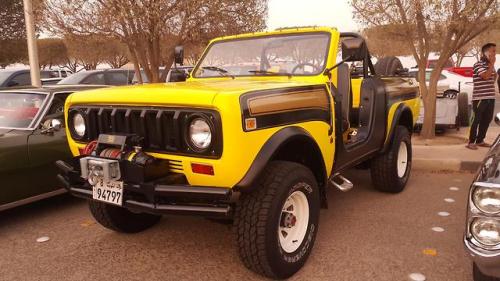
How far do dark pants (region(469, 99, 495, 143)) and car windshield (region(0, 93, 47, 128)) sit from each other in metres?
6.14

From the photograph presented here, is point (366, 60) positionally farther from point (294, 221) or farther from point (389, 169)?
point (294, 221)

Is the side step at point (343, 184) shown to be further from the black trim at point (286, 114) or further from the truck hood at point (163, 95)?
the truck hood at point (163, 95)

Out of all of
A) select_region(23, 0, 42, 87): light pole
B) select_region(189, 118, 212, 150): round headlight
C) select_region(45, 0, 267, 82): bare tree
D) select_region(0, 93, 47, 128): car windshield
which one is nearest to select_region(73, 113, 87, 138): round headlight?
select_region(189, 118, 212, 150): round headlight

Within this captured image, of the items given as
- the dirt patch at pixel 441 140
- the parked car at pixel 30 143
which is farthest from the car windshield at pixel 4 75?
the dirt patch at pixel 441 140

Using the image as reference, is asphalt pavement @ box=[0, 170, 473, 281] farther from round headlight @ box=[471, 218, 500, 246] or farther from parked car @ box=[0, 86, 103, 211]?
round headlight @ box=[471, 218, 500, 246]

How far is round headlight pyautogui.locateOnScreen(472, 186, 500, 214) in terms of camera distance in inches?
91.7

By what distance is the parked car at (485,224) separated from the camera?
7.52 ft

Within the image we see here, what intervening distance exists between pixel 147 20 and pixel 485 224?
621 centimetres

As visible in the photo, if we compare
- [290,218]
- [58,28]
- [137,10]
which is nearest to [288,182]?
[290,218]

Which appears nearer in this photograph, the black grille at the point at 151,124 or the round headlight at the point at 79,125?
the black grille at the point at 151,124

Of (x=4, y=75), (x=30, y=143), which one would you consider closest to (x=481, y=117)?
(x=30, y=143)

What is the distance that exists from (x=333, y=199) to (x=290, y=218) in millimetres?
1887

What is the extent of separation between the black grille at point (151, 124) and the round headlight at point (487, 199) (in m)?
1.46

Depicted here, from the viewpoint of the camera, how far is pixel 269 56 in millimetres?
4168
